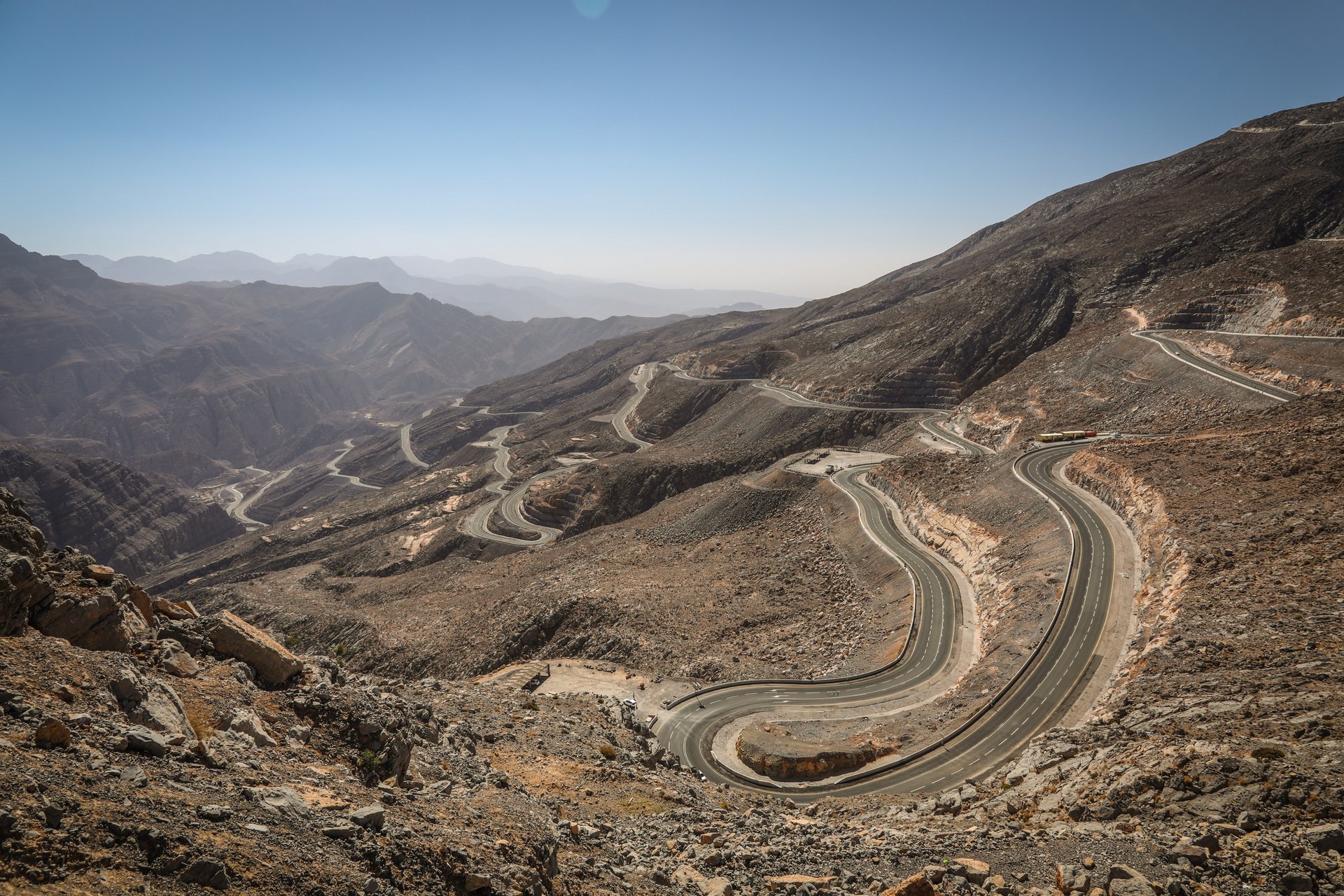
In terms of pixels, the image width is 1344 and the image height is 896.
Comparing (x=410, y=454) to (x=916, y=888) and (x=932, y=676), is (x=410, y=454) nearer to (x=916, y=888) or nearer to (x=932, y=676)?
(x=932, y=676)

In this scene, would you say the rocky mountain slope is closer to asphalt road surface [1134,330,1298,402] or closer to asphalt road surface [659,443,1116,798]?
asphalt road surface [1134,330,1298,402]

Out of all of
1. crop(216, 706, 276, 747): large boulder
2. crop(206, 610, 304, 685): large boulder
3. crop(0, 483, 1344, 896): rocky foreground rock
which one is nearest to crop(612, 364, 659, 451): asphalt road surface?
crop(0, 483, 1344, 896): rocky foreground rock

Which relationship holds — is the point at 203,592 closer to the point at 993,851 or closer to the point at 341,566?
the point at 341,566

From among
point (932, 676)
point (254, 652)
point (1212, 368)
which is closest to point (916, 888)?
point (254, 652)

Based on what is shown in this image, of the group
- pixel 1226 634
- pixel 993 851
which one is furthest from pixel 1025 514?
pixel 993 851

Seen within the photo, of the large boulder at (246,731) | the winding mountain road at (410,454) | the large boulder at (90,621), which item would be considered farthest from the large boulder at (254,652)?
the winding mountain road at (410,454)
